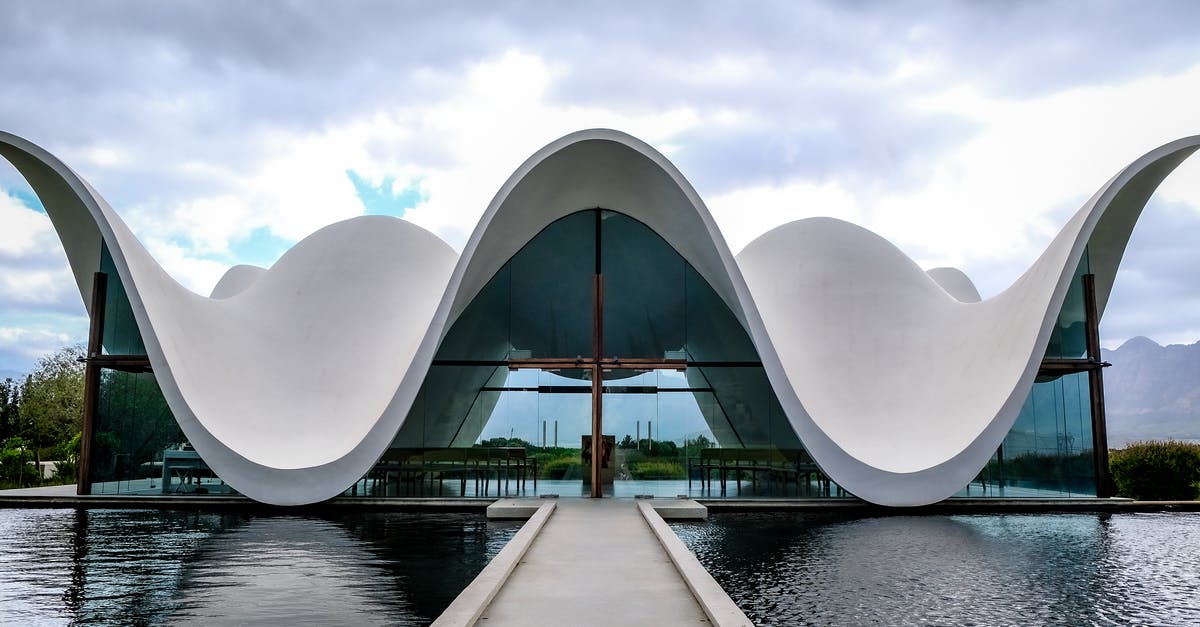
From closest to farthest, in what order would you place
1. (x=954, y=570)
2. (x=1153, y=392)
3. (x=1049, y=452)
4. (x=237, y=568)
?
1. (x=237, y=568)
2. (x=954, y=570)
3. (x=1049, y=452)
4. (x=1153, y=392)

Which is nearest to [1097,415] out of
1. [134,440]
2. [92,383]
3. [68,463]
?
[134,440]

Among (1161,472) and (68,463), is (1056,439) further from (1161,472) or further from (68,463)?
(68,463)

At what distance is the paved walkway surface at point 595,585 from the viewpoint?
5859 millimetres

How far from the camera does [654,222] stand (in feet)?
53.8

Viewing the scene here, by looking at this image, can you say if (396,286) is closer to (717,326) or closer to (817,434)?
(717,326)

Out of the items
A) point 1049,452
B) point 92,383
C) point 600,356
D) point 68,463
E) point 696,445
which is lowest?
point 68,463

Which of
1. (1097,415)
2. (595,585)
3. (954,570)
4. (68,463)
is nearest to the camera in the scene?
(595,585)

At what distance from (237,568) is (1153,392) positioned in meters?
190

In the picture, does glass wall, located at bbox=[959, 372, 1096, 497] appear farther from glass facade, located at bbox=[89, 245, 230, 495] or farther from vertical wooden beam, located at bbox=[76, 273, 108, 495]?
vertical wooden beam, located at bbox=[76, 273, 108, 495]

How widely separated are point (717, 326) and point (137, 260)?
10.2 meters

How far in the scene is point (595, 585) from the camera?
697cm

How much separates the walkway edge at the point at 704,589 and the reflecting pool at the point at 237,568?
75.3 inches

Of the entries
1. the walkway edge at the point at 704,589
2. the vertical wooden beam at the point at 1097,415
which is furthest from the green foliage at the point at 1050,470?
the walkway edge at the point at 704,589

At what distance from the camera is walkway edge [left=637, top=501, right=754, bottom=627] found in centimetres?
548
